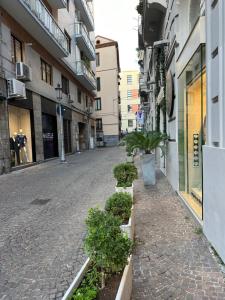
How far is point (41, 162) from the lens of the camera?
17.9 meters

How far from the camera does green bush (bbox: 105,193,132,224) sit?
169 inches

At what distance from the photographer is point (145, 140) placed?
31.6 feet

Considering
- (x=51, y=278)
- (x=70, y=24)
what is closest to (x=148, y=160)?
(x=51, y=278)

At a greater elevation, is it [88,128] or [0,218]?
[88,128]

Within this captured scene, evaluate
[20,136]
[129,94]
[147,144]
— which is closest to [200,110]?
[147,144]

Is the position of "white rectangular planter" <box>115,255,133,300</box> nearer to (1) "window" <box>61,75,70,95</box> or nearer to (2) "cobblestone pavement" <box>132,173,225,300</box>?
(2) "cobblestone pavement" <box>132,173,225,300</box>

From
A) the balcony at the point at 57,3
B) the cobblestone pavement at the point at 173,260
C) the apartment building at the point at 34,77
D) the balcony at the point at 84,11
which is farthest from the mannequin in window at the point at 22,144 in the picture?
the balcony at the point at 84,11

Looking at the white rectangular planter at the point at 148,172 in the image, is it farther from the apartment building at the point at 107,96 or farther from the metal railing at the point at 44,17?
the apartment building at the point at 107,96

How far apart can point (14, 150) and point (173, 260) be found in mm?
12487

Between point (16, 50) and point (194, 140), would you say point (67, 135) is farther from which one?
point (194, 140)

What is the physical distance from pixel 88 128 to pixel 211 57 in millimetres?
31673

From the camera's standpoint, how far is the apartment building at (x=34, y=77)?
13.6 m

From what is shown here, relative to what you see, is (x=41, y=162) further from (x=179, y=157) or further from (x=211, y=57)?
(x=211, y=57)

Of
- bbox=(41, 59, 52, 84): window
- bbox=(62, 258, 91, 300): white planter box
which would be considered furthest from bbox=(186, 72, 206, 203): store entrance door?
bbox=(41, 59, 52, 84): window
